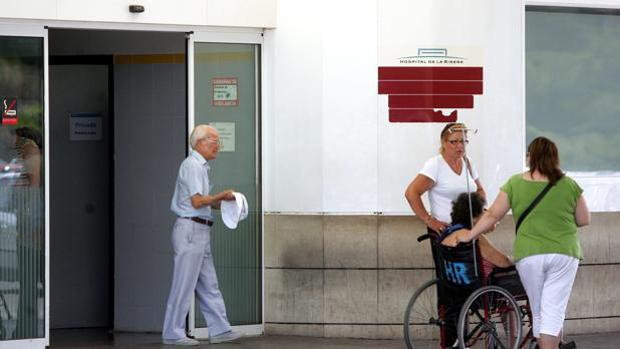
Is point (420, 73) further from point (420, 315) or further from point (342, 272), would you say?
point (420, 315)

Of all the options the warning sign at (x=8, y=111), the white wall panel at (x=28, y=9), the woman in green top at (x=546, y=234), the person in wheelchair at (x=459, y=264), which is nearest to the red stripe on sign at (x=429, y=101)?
the person in wheelchair at (x=459, y=264)

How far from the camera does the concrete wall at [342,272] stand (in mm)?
10953

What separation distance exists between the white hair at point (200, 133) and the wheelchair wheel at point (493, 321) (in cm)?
265

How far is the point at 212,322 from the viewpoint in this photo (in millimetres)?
10500

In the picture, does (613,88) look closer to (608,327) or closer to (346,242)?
(608,327)

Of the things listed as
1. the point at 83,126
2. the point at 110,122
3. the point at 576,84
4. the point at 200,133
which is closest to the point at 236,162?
the point at 200,133

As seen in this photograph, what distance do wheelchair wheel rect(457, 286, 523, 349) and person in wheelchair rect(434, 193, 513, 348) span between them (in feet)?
0.40

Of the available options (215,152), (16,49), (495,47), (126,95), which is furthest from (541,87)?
(16,49)

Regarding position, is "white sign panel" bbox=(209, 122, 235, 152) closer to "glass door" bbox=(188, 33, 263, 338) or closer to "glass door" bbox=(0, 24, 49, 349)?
"glass door" bbox=(188, 33, 263, 338)

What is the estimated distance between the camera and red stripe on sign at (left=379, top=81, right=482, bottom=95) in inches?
430

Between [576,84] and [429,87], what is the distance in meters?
1.74

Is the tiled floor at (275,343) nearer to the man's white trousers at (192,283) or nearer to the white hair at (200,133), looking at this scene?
the man's white trousers at (192,283)

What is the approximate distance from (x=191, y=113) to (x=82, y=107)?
7.27ft

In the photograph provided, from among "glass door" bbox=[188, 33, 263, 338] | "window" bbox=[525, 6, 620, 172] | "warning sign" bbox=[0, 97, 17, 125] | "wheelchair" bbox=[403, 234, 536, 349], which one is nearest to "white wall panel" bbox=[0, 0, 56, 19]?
"warning sign" bbox=[0, 97, 17, 125]
